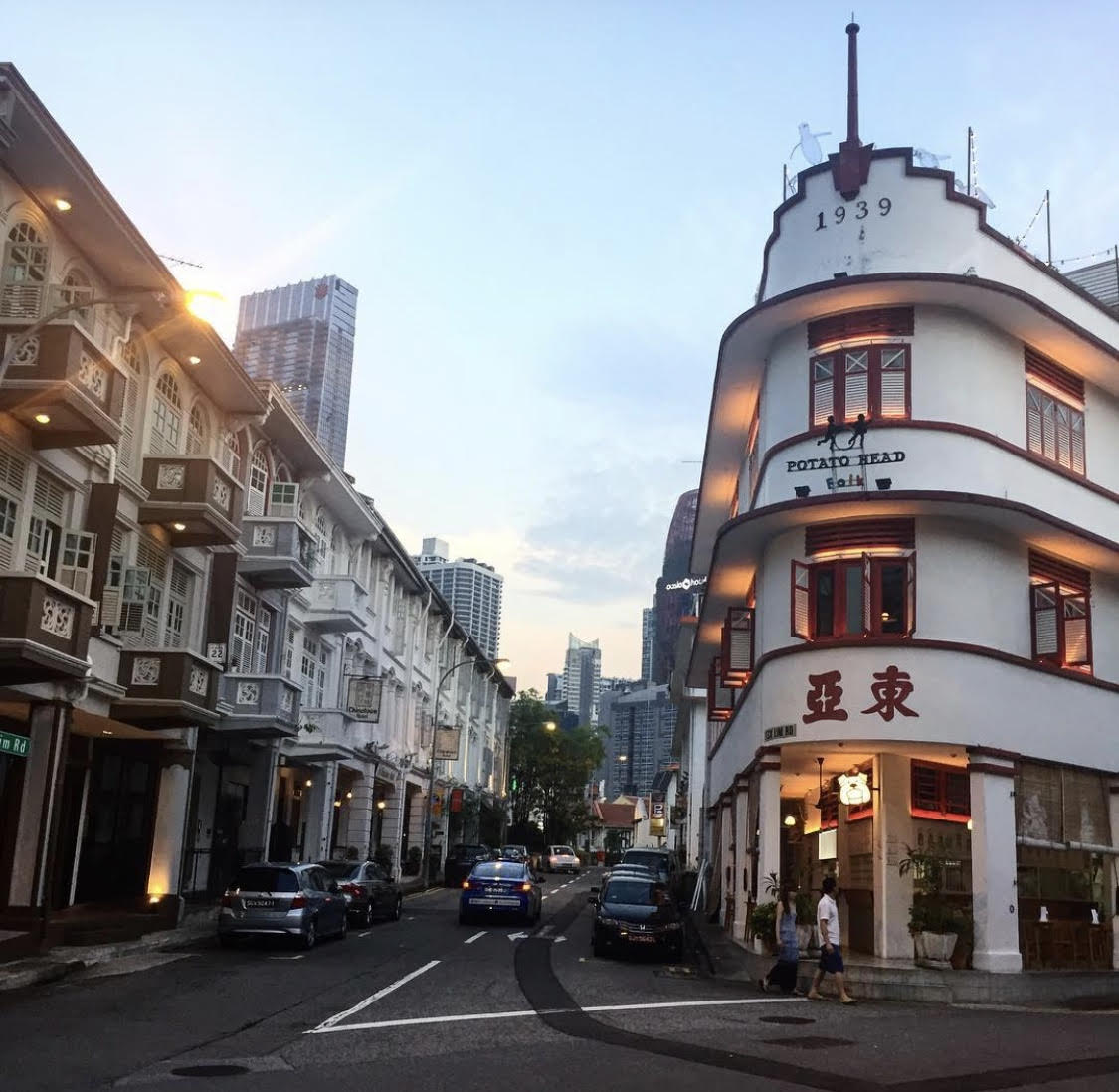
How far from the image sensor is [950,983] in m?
18.5

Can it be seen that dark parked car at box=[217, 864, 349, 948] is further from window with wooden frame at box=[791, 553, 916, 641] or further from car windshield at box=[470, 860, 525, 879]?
window with wooden frame at box=[791, 553, 916, 641]

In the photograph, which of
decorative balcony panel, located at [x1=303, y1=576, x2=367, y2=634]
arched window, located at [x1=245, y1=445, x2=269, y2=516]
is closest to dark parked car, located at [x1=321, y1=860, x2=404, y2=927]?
decorative balcony panel, located at [x1=303, y1=576, x2=367, y2=634]

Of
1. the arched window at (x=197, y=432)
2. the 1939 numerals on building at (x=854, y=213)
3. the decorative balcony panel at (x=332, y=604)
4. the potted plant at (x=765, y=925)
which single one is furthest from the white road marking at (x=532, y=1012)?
the decorative balcony panel at (x=332, y=604)

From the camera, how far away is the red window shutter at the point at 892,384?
21.6 metres

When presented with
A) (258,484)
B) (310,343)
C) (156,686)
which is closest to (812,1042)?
(156,686)

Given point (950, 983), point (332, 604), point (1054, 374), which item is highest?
point (1054, 374)

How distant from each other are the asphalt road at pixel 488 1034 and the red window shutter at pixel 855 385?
1003cm

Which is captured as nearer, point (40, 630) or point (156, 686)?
point (40, 630)

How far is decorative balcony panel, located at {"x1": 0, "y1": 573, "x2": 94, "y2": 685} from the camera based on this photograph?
57.5 feet

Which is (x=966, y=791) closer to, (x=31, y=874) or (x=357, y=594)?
(x=31, y=874)

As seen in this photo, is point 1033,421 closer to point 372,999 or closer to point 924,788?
point 924,788

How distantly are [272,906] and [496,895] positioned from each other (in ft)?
28.4

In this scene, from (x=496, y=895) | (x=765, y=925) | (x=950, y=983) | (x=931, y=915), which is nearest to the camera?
(x=950, y=983)

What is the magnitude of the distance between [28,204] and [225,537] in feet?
26.5
